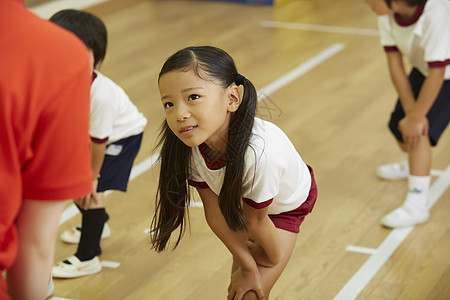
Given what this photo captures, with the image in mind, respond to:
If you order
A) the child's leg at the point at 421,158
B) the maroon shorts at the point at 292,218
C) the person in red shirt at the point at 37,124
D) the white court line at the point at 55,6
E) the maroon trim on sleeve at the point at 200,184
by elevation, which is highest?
the person in red shirt at the point at 37,124

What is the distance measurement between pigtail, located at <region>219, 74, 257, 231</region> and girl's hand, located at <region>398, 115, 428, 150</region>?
1.11 m

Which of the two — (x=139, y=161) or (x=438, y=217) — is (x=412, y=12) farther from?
(x=139, y=161)

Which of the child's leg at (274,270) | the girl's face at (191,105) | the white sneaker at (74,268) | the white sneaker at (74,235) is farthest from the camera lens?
the white sneaker at (74,235)

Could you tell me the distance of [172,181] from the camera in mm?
1662

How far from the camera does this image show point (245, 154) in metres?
1.53

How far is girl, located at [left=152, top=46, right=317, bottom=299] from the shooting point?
149cm

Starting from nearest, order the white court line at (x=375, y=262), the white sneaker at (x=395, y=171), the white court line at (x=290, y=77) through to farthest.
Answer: the white court line at (x=375, y=262) < the white sneaker at (x=395, y=171) < the white court line at (x=290, y=77)

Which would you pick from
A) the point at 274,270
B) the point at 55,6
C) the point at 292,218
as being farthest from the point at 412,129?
the point at 55,6

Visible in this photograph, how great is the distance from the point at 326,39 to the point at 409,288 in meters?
3.14

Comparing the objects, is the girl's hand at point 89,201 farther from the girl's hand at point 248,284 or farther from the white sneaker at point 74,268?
the girl's hand at point 248,284

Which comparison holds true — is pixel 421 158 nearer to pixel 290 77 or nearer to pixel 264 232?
pixel 264 232

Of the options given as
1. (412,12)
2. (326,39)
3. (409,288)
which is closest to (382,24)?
(412,12)

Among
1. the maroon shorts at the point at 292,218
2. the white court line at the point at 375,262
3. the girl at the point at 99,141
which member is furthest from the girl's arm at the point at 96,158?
the white court line at the point at 375,262

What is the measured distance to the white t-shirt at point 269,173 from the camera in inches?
60.3
